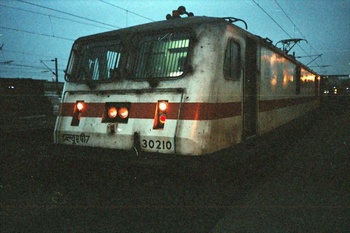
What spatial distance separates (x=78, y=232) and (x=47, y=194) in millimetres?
1420

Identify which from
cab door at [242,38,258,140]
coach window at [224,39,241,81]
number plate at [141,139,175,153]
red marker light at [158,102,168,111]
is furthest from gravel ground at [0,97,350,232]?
coach window at [224,39,241,81]

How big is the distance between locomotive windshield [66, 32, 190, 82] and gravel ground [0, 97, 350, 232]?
1415mm

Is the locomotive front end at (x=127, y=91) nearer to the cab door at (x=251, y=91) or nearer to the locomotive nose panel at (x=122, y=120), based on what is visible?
the locomotive nose panel at (x=122, y=120)

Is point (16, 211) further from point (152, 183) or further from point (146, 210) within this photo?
point (152, 183)

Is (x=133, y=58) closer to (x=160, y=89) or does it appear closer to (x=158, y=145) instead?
(x=160, y=89)

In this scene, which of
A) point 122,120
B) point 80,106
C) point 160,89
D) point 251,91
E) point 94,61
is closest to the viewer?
point 160,89

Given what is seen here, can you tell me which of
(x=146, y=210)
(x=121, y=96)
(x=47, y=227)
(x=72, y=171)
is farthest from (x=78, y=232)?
(x=72, y=171)

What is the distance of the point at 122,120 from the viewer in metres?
4.79

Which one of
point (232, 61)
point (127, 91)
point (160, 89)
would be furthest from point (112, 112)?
point (232, 61)

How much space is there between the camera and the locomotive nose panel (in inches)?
172

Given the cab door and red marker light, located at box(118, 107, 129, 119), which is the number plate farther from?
the cab door

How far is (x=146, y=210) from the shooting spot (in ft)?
13.1

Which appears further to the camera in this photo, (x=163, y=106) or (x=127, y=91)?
(x=127, y=91)

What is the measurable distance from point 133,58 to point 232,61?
1.64 meters
